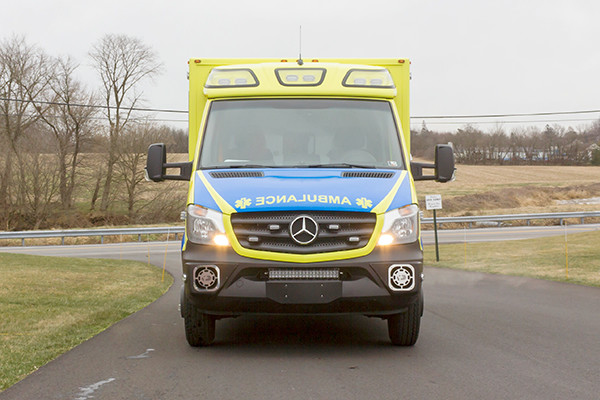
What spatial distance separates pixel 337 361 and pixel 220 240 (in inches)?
58.6

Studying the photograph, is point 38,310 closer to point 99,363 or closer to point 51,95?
point 99,363

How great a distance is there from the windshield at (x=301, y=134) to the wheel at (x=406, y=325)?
56.5 inches

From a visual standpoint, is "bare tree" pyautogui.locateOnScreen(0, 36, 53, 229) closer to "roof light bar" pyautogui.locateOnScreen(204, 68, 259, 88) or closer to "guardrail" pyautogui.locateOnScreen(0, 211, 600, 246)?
"guardrail" pyautogui.locateOnScreen(0, 211, 600, 246)

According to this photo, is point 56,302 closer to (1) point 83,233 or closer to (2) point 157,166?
(2) point 157,166

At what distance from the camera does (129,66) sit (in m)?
53.5

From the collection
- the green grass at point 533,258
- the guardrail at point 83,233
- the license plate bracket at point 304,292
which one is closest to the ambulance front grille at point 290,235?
the license plate bracket at point 304,292

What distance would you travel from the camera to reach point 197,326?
7.09m

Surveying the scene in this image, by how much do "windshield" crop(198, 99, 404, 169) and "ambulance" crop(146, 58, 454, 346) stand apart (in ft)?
0.04

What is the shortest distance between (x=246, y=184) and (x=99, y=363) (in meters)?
2.06

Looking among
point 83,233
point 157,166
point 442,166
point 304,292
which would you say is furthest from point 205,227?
point 83,233

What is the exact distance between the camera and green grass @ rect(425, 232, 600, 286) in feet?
58.5

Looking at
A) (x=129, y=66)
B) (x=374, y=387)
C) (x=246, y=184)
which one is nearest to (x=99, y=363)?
(x=246, y=184)

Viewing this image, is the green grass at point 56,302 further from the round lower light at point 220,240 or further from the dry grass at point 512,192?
the dry grass at point 512,192

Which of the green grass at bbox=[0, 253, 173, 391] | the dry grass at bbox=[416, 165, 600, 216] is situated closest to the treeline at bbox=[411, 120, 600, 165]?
the dry grass at bbox=[416, 165, 600, 216]
